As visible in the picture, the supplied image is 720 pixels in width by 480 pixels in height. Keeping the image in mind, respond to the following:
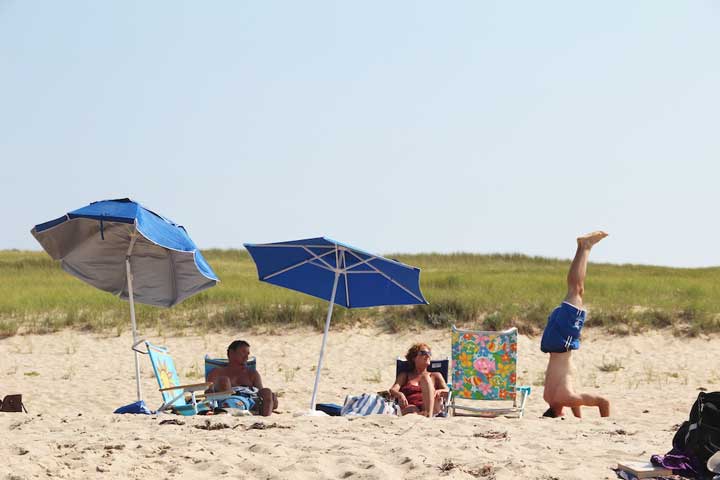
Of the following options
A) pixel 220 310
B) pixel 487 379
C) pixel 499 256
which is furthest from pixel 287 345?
pixel 499 256

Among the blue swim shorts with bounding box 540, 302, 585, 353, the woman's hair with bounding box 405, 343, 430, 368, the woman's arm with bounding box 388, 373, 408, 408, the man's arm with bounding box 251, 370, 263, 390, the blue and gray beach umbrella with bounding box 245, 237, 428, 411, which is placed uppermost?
the blue and gray beach umbrella with bounding box 245, 237, 428, 411

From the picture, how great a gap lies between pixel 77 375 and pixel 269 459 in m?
7.41

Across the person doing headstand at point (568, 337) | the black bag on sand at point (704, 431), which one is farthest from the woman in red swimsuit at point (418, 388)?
the black bag on sand at point (704, 431)

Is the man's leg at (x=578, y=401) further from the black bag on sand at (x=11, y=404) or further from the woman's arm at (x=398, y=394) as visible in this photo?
the black bag on sand at (x=11, y=404)

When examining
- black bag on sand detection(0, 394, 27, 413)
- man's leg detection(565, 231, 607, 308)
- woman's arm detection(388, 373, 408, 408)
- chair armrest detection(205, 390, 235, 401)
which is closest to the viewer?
chair armrest detection(205, 390, 235, 401)

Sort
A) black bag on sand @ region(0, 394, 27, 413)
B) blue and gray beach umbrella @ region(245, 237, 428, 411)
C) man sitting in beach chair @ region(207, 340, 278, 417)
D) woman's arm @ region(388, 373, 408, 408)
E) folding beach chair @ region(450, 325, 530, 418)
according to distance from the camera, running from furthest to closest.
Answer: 1. folding beach chair @ region(450, 325, 530, 418)
2. blue and gray beach umbrella @ region(245, 237, 428, 411)
3. woman's arm @ region(388, 373, 408, 408)
4. man sitting in beach chair @ region(207, 340, 278, 417)
5. black bag on sand @ region(0, 394, 27, 413)

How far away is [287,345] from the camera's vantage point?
1518 centimetres

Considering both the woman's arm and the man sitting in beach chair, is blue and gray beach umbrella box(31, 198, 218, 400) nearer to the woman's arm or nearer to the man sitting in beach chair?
the man sitting in beach chair

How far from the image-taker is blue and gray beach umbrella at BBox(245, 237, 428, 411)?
887 cm

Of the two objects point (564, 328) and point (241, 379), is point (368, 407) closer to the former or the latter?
point (241, 379)

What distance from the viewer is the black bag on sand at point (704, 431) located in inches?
220

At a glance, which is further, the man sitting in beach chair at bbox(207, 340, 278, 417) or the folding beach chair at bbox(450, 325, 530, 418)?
the folding beach chair at bbox(450, 325, 530, 418)

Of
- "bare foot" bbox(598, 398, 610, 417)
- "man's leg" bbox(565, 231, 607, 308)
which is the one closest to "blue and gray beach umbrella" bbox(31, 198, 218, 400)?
"man's leg" bbox(565, 231, 607, 308)

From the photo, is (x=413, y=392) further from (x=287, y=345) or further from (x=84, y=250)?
(x=287, y=345)
